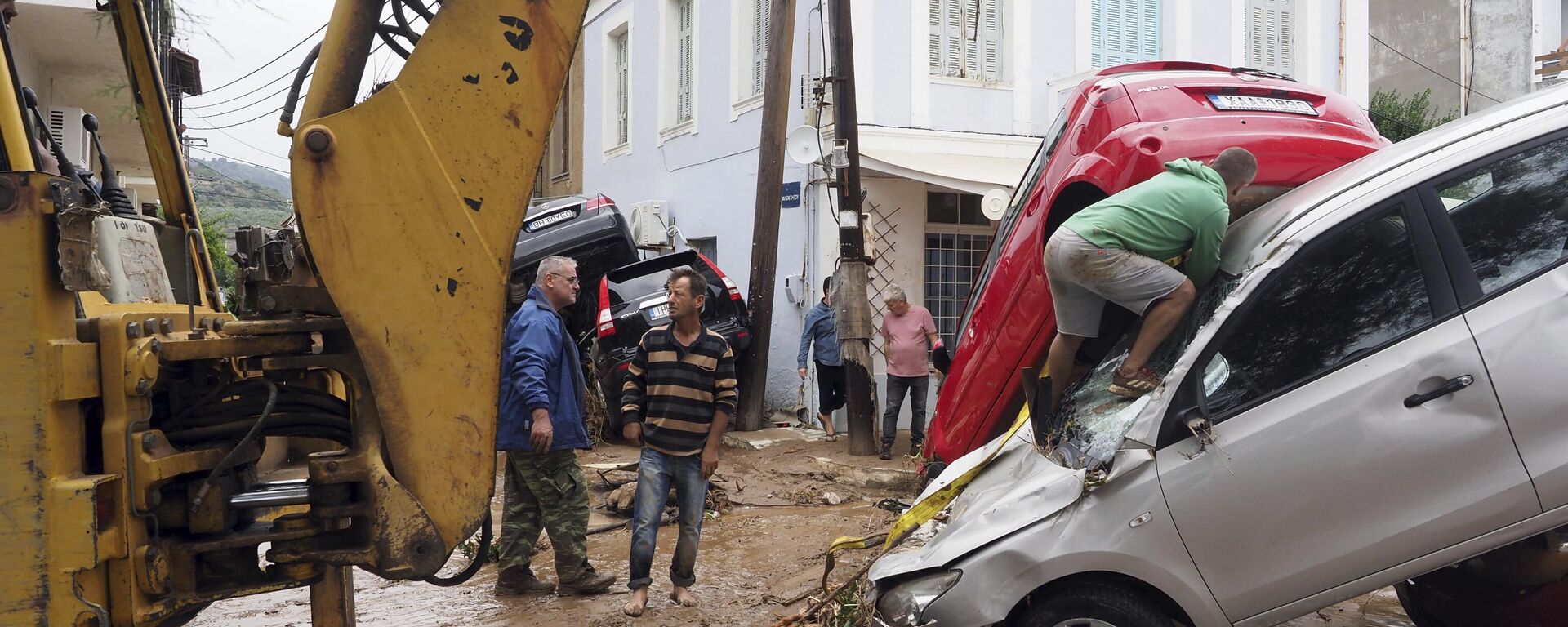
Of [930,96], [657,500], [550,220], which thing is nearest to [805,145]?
[930,96]

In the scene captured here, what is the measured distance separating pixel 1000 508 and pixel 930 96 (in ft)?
27.8

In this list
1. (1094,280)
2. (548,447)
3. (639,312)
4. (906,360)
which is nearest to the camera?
(1094,280)

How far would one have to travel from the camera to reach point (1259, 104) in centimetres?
506

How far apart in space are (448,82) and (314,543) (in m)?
1.50

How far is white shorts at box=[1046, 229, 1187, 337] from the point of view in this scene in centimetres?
397

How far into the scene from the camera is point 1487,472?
312cm

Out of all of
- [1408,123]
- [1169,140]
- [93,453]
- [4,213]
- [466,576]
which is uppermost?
[1408,123]

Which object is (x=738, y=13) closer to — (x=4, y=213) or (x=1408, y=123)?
(x=4, y=213)

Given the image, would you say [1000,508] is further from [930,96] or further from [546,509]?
[930,96]

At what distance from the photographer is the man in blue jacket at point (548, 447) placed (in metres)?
5.34

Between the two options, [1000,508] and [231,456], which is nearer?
[231,456]

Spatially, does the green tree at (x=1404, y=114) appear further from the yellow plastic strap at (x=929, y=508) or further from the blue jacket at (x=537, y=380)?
the blue jacket at (x=537, y=380)

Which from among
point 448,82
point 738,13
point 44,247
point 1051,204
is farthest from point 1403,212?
point 738,13

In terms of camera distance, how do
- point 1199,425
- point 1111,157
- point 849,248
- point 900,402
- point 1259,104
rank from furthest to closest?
point 900,402 → point 849,248 → point 1259,104 → point 1111,157 → point 1199,425
